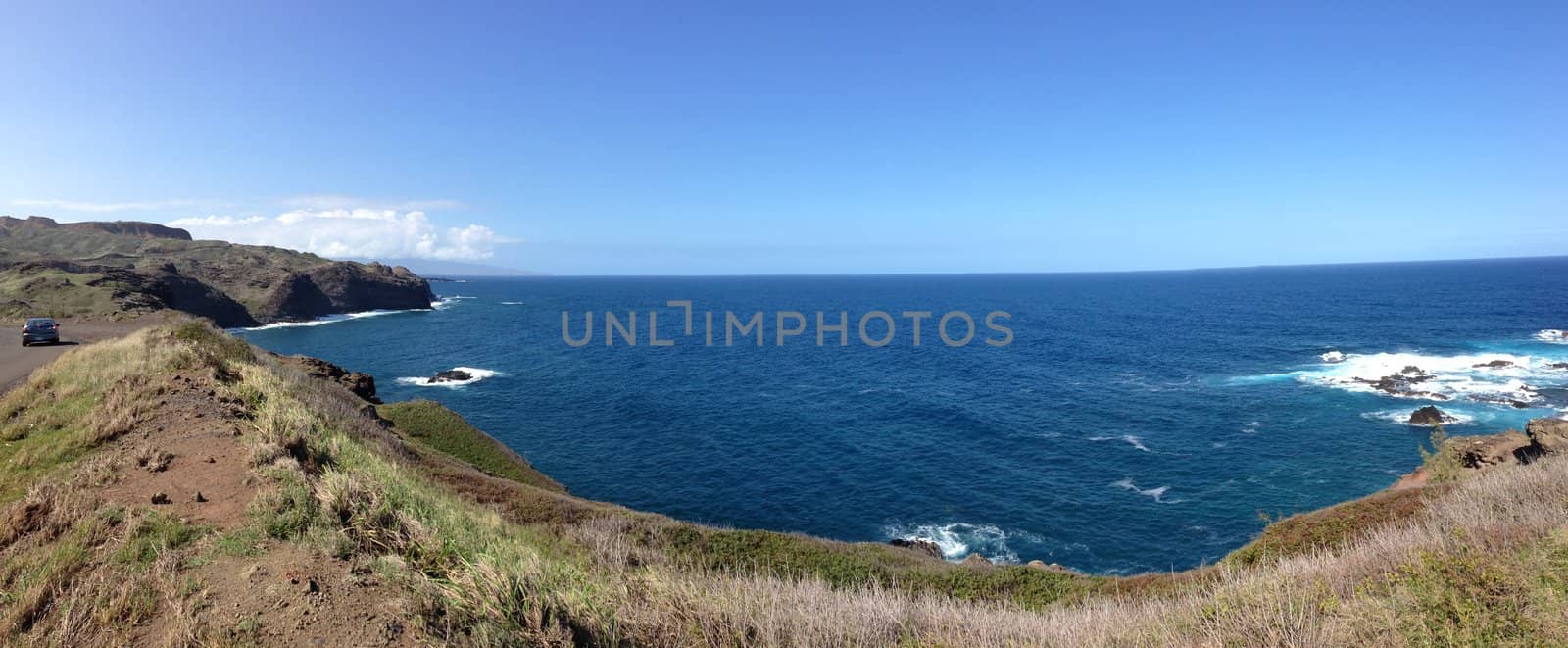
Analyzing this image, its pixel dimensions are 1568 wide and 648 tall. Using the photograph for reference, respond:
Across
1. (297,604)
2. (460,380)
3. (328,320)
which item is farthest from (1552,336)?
(328,320)

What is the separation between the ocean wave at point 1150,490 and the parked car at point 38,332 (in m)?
54.8

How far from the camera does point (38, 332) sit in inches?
1163

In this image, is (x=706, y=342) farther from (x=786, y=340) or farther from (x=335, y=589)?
(x=335, y=589)

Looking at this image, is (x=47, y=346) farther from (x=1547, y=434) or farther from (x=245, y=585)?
(x=1547, y=434)

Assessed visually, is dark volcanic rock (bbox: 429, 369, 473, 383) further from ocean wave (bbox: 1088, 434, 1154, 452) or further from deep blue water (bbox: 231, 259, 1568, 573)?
ocean wave (bbox: 1088, 434, 1154, 452)

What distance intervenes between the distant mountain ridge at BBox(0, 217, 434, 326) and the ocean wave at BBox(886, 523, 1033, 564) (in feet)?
231

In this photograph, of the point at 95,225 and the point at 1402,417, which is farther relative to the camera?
the point at 95,225

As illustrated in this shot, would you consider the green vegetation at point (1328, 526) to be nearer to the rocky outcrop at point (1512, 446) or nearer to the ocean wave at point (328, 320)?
the rocky outcrop at point (1512, 446)

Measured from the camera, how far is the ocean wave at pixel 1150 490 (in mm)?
32219

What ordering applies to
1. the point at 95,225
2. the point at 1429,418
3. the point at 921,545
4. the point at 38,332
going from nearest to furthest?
the point at 921,545 < the point at 38,332 < the point at 1429,418 < the point at 95,225

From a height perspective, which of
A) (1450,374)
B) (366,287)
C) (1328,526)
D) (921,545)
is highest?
(366,287)

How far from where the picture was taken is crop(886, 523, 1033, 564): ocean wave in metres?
27.7

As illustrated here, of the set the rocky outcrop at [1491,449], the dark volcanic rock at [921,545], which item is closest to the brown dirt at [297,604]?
the dark volcanic rock at [921,545]

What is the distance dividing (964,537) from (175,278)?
118856 millimetres
